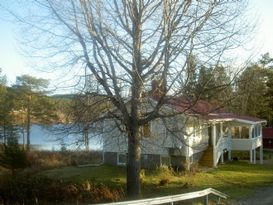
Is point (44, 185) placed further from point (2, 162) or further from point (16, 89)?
point (16, 89)

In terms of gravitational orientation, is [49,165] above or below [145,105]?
below

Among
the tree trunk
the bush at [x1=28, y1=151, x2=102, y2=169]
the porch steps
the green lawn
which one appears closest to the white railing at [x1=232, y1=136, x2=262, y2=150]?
the porch steps

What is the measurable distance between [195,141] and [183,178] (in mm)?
7745

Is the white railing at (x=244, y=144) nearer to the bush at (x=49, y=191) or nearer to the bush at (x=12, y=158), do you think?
the bush at (x=12, y=158)

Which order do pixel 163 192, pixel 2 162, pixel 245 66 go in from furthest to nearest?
pixel 2 162 → pixel 163 192 → pixel 245 66

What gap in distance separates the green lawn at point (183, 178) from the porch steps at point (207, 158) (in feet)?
2.89

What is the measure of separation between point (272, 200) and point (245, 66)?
230 inches

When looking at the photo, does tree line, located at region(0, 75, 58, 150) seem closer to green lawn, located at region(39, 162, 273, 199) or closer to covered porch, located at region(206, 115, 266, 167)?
covered porch, located at region(206, 115, 266, 167)

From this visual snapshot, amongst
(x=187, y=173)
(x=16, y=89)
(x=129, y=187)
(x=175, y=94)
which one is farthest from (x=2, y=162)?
(x=16, y=89)

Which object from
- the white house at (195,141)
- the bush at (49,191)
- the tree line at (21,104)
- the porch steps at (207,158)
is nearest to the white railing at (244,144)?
the white house at (195,141)

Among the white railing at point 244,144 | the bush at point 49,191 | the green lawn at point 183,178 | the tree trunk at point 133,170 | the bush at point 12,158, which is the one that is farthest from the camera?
the white railing at point 244,144

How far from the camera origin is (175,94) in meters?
18.6

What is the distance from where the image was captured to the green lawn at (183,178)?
25.6 meters

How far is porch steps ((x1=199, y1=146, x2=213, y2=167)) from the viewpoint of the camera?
37688mm
